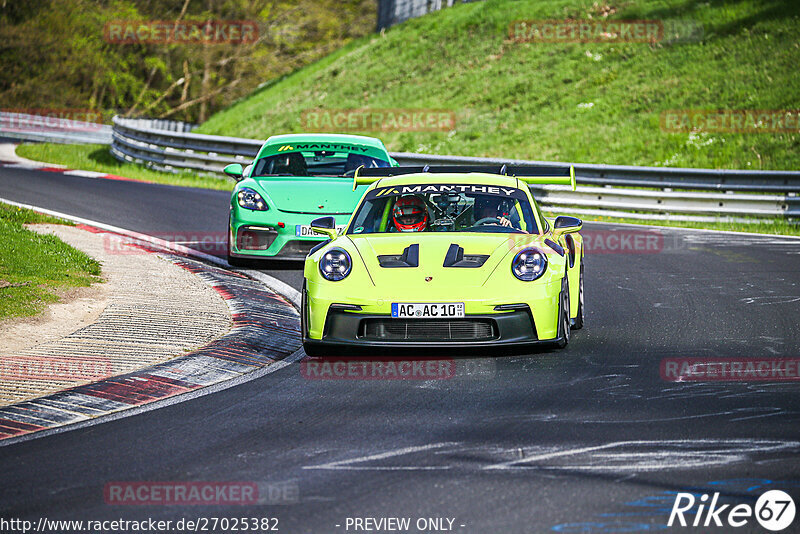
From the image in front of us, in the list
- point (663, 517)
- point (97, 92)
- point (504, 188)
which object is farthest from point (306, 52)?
point (663, 517)

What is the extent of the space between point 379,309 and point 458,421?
1.62 meters

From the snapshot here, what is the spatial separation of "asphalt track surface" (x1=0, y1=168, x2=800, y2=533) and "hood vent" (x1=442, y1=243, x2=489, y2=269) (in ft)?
2.34

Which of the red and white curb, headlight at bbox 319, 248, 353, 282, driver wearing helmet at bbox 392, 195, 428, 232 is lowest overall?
the red and white curb

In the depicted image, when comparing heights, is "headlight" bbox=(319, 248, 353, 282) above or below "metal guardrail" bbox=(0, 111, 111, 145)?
below

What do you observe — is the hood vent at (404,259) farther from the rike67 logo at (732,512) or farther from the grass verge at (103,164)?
the grass verge at (103,164)

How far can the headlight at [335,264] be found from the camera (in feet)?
26.0

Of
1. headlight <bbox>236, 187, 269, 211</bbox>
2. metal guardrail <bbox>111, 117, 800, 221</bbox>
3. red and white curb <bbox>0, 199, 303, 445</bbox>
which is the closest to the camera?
red and white curb <bbox>0, 199, 303, 445</bbox>

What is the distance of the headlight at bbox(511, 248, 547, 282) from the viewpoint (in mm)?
7875

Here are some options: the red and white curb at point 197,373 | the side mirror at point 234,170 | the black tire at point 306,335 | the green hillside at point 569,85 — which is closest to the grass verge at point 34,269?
the red and white curb at point 197,373

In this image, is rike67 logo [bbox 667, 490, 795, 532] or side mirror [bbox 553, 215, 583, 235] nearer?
rike67 logo [bbox 667, 490, 795, 532]

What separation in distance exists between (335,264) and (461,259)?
897 mm

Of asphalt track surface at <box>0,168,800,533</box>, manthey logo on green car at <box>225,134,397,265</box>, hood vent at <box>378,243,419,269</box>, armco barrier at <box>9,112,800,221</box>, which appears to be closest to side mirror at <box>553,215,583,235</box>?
asphalt track surface at <box>0,168,800,533</box>

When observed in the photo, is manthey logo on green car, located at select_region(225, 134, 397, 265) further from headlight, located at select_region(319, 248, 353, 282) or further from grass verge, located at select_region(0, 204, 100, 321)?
headlight, located at select_region(319, 248, 353, 282)

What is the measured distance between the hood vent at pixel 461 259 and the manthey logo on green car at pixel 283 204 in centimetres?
341
